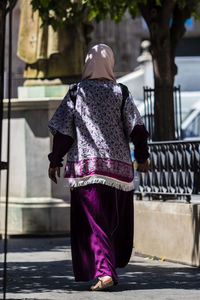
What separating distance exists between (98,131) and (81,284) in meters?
1.17

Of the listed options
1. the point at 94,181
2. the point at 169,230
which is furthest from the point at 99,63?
the point at 169,230

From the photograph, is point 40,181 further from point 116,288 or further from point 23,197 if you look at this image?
point 116,288

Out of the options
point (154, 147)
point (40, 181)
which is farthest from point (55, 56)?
point (154, 147)

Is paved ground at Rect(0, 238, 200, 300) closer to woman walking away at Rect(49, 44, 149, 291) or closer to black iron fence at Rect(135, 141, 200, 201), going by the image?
woman walking away at Rect(49, 44, 149, 291)

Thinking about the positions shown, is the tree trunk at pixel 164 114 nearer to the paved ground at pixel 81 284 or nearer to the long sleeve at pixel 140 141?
the paved ground at pixel 81 284

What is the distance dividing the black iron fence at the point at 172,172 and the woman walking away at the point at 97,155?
1541mm

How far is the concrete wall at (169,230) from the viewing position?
955 centimetres

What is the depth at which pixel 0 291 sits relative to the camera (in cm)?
773

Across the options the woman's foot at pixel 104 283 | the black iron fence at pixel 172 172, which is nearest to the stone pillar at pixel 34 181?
the black iron fence at pixel 172 172

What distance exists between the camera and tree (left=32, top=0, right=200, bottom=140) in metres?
12.7

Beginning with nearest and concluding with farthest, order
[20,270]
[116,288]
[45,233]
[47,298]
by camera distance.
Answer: [47,298] < [116,288] < [20,270] < [45,233]

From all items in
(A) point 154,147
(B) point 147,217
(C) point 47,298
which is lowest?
(C) point 47,298

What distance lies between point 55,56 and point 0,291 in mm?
6789

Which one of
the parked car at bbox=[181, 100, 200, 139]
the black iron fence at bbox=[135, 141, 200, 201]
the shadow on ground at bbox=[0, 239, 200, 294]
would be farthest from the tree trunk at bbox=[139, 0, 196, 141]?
the parked car at bbox=[181, 100, 200, 139]
